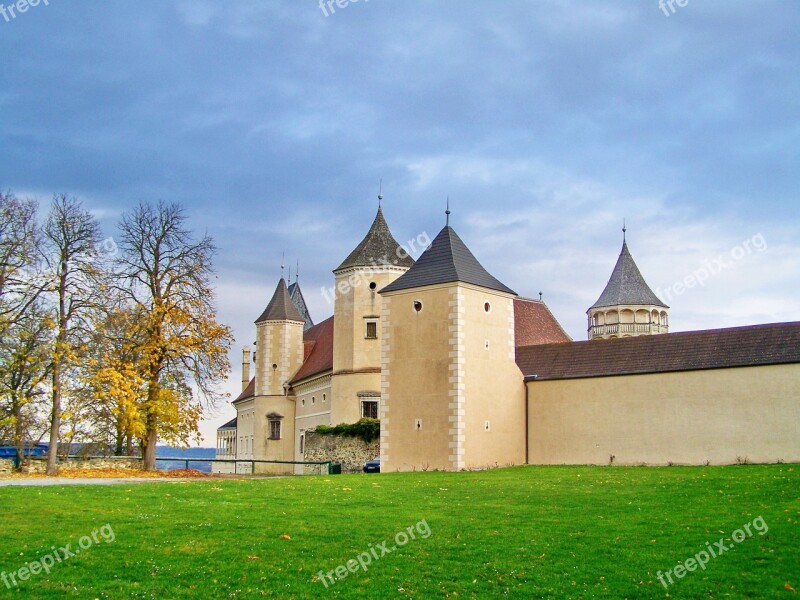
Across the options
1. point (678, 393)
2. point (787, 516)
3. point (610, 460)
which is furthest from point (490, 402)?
point (787, 516)

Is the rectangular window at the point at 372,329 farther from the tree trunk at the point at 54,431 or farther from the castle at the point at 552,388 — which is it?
the tree trunk at the point at 54,431

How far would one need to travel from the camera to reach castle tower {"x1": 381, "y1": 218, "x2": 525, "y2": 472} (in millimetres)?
31547

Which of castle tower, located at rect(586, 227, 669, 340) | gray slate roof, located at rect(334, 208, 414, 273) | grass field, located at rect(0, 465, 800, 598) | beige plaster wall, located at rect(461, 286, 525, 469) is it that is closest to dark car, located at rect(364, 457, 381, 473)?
beige plaster wall, located at rect(461, 286, 525, 469)

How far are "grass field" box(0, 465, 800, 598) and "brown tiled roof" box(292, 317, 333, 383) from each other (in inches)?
1244

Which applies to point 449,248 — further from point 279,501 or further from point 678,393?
point 279,501

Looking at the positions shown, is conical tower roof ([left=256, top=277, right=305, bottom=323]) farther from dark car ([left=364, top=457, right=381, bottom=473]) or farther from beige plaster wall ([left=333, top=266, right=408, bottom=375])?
dark car ([left=364, top=457, right=381, bottom=473])

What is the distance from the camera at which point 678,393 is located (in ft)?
97.7

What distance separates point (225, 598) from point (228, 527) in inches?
171

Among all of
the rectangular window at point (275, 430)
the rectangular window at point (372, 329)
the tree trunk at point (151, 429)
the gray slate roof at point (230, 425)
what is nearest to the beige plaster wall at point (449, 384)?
the tree trunk at point (151, 429)

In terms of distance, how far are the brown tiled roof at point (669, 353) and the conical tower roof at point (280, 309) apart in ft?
91.6

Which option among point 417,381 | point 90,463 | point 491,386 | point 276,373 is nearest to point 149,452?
point 90,463

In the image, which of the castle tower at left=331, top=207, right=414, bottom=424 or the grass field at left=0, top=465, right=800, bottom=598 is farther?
the castle tower at left=331, top=207, right=414, bottom=424

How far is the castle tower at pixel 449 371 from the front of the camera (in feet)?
104

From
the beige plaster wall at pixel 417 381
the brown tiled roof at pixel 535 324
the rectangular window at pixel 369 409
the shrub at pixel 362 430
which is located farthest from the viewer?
the rectangular window at pixel 369 409
